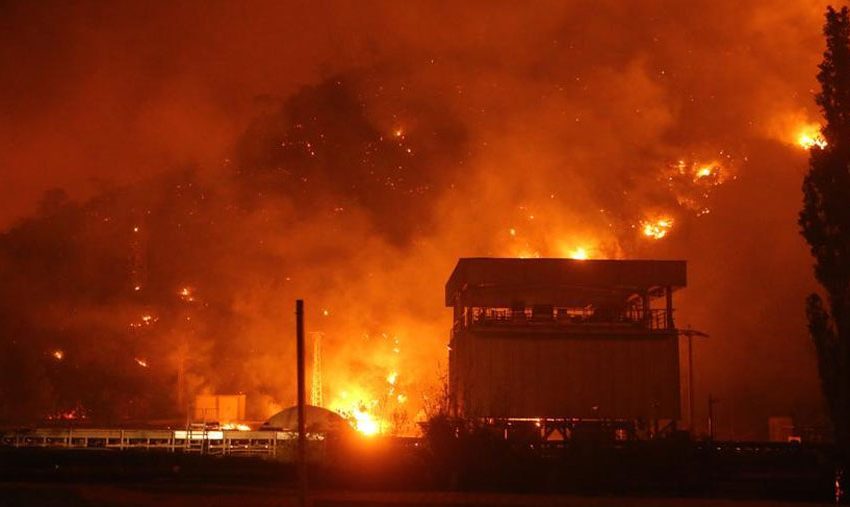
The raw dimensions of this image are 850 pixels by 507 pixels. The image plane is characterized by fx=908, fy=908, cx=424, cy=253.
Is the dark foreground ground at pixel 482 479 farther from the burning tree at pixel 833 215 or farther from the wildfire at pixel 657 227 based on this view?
the wildfire at pixel 657 227

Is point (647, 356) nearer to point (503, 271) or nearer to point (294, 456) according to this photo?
point (503, 271)

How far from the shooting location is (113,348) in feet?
278

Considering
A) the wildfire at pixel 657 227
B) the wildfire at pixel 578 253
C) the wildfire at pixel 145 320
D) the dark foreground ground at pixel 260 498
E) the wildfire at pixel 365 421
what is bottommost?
the wildfire at pixel 365 421

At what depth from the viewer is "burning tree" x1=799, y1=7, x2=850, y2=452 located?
88.5ft

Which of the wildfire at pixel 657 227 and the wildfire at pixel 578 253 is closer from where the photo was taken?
the wildfire at pixel 657 227

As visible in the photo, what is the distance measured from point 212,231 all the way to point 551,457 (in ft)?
250

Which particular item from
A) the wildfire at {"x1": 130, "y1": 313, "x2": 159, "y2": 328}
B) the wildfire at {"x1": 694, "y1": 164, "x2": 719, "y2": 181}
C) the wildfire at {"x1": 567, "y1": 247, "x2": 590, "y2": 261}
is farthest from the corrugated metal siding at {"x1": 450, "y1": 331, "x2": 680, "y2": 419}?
the wildfire at {"x1": 130, "y1": 313, "x2": 159, "y2": 328}

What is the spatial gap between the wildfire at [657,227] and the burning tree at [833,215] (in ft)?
134

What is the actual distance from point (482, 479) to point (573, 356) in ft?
49.9

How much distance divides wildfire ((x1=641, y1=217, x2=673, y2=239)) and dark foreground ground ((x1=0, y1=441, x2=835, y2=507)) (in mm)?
43073

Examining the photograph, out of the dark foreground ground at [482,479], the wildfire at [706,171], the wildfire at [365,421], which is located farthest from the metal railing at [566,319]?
the wildfire at [706,171]

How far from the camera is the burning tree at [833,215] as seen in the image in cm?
2698

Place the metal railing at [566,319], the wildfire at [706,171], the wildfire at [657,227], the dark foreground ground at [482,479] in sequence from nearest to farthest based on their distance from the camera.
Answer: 1. the dark foreground ground at [482,479]
2. the metal railing at [566,319]
3. the wildfire at [657,227]
4. the wildfire at [706,171]

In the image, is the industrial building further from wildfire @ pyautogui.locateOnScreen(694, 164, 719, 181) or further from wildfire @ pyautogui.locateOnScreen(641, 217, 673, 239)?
wildfire @ pyautogui.locateOnScreen(694, 164, 719, 181)
